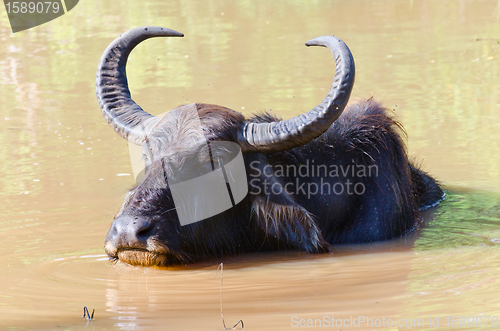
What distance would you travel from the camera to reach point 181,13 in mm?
17719

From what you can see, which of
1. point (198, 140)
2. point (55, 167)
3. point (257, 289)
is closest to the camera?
point (257, 289)

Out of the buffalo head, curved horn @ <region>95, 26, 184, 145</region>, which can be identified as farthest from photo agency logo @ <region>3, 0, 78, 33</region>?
the buffalo head

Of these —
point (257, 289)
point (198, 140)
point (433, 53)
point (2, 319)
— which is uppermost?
point (198, 140)

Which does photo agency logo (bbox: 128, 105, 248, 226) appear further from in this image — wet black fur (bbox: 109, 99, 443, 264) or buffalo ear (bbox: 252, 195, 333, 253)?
buffalo ear (bbox: 252, 195, 333, 253)

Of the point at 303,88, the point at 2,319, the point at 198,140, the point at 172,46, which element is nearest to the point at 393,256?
the point at 198,140

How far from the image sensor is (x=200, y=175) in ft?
16.7

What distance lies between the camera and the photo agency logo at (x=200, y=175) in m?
5.00

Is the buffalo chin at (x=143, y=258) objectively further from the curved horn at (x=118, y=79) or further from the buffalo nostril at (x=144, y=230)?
the curved horn at (x=118, y=79)

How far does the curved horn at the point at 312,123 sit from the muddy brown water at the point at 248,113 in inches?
38.2

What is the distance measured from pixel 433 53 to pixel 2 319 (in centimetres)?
1174

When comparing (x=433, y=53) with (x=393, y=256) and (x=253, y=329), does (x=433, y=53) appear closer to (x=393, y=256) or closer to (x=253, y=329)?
(x=393, y=256)

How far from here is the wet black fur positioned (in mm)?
4973

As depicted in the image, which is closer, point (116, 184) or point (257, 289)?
point (257, 289)

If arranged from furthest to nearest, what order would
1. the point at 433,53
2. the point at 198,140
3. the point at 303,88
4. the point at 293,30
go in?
the point at 293,30, the point at 433,53, the point at 303,88, the point at 198,140
